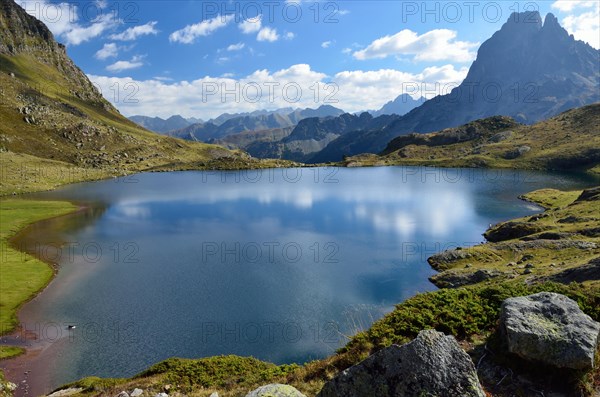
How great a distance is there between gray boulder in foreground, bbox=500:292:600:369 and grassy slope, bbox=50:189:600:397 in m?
0.61

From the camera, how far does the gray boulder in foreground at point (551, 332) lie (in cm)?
1293

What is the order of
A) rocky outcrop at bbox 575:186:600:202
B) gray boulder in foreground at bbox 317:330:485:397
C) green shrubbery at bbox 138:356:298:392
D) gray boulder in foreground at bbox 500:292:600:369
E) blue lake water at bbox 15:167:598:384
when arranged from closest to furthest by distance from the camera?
gray boulder in foreground at bbox 317:330:485:397 → gray boulder in foreground at bbox 500:292:600:369 → green shrubbery at bbox 138:356:298:392 → blue lake water at bbox 15:167:598:384 → rocky outcrop at bbox 575:186:600:202

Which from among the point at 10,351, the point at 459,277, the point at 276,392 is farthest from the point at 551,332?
the point at 10,351

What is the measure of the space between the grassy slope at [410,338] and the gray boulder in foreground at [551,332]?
611 mm

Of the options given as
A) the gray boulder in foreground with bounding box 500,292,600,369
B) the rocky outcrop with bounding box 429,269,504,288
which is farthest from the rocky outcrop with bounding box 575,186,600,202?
the gray boulder in foreground with bounding box 500,292,600,369

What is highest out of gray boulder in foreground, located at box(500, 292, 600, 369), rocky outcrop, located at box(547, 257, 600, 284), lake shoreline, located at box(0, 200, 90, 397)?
gray boulder in foreground, located at box(500, 292, 600, 369)

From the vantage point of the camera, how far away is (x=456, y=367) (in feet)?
35.6

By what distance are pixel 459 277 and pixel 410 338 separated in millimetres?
40645

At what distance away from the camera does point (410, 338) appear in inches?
699

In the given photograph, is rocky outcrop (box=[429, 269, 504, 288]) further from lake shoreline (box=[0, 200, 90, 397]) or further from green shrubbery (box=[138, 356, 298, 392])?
lake shoreline (box=[0, 200, 90, 397])

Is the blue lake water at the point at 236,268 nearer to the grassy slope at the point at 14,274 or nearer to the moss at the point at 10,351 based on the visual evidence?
the grassy slope at the point at 14,274

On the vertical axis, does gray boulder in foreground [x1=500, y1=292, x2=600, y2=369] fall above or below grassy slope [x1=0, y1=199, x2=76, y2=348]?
above

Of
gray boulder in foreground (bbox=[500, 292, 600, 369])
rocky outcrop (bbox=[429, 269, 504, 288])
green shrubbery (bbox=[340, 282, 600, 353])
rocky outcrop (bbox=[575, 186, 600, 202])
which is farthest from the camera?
rocky outcrop (bbox=[575, 186, 600, 202])

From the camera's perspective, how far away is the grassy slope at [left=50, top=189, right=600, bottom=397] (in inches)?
529
